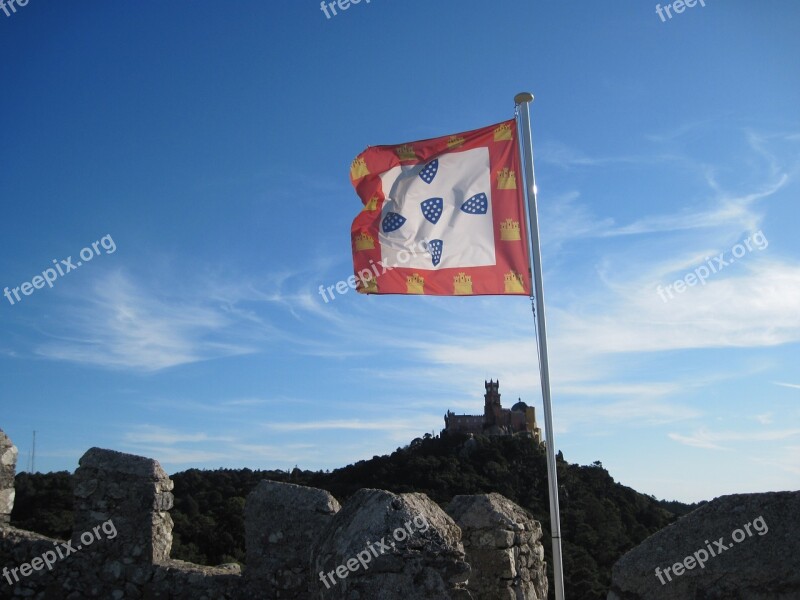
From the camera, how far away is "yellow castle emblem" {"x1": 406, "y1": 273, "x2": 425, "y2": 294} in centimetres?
786

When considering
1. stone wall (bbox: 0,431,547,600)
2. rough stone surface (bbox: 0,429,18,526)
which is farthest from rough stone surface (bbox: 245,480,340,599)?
rough stone surface (bbox: 0,429,18,526)

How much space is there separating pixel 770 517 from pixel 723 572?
36 cm

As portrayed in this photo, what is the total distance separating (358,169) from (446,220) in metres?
1.39

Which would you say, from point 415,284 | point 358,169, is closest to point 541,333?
point 415,284

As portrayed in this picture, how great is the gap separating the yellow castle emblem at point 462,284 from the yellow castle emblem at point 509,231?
59 centimetres

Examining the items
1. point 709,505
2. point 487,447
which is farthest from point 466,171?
point 487,447

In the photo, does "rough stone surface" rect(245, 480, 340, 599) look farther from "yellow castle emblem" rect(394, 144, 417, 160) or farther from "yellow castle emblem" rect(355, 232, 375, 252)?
"yellow castle emblem" rect(394, 144, 417, 160)

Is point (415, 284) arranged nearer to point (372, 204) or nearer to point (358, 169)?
point (372, 204)

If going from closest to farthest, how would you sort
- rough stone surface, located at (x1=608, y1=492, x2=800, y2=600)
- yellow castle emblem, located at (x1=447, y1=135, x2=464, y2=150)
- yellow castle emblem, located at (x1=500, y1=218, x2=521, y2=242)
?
rough stone surface, located at (x1=608, y1=492, x2=800, y2=600), yellow castle emblem, located at (x1=500, y1=218, x2=521, y2=242), yellow castle emblem, located at (x1=447, y1=135, x2=464, y2=150)

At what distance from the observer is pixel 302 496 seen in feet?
19.9

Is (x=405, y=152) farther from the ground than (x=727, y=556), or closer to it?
farther from the ground

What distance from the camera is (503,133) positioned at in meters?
7.95

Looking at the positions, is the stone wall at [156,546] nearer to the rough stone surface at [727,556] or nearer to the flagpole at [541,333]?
the flagpole at [541,333]

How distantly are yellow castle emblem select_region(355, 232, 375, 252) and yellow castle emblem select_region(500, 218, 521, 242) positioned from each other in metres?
1.56
